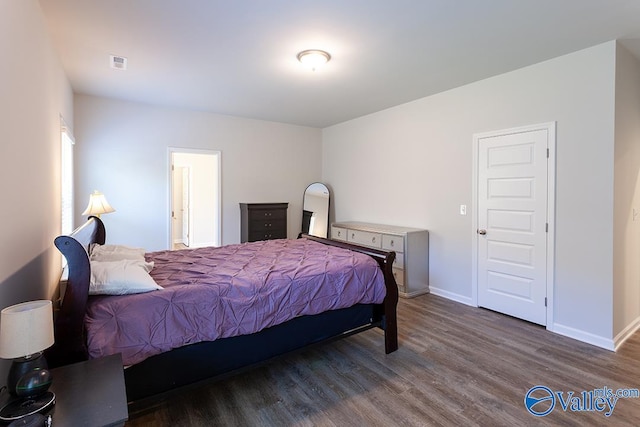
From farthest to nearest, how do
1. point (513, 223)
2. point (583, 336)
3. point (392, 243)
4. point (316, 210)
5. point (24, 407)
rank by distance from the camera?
1. point (316, 210)
2. point (392, 243)
3. point (513, 223)
4. point (583, 336)
5. point (24, 407)

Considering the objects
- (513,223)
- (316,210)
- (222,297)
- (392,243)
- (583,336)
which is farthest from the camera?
(316,210)

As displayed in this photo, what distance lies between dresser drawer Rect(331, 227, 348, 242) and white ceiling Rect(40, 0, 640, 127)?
218cm

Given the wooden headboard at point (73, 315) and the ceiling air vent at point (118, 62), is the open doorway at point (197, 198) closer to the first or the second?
the ceiling air vent at point (118, 62)

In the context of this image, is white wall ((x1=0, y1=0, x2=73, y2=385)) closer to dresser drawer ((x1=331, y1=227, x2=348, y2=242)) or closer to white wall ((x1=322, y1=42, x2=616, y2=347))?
dresser drawer ((x1=331, y1=227, x2=348, y2=242))

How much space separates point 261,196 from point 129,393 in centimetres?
433

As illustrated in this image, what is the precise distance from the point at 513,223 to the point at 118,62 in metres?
4.50

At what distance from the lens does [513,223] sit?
11.6 feet

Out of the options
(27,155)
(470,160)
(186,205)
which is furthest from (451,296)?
(186,205)

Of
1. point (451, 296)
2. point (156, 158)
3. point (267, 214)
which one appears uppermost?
point (156, 158)

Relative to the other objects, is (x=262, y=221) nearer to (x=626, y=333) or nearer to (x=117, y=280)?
(x=117, y=280)

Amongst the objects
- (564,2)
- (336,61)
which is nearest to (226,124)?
(336,61)

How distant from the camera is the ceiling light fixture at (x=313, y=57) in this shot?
3006mm

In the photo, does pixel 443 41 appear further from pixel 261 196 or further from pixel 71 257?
pixel 261 196

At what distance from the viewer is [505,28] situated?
8.51 feet
